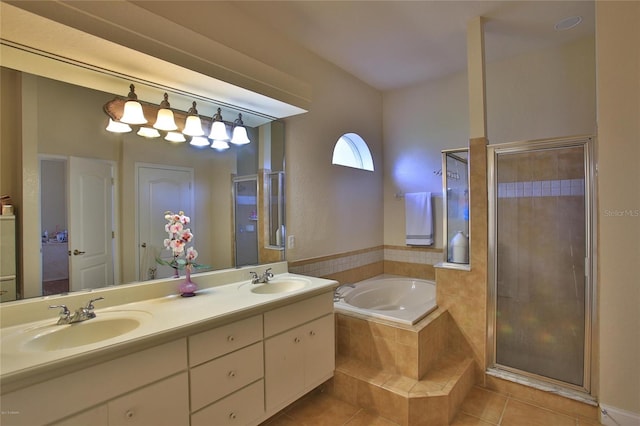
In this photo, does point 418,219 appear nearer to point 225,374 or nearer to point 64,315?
point 225,374

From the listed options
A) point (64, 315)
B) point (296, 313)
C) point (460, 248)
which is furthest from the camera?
point (460, 248)

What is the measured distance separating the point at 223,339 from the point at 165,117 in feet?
4.55

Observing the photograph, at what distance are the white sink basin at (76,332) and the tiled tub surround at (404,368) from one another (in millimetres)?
1480

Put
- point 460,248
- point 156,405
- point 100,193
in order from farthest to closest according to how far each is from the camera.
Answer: point 460,248 → point 100,193 → point 156,405

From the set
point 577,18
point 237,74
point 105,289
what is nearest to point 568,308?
point 577,18

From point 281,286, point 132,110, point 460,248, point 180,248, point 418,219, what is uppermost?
point 132,110

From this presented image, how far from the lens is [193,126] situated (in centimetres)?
207

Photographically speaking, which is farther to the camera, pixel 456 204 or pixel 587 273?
pixel 456 204

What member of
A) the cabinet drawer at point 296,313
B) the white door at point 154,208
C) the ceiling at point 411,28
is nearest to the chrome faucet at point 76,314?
the white door at point 154,208

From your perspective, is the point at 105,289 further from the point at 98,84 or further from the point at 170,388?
the point at 98,84

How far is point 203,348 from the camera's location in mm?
1465

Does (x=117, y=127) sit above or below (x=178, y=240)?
above

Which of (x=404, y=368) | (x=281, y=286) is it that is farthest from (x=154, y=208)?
(x=404, y=368)

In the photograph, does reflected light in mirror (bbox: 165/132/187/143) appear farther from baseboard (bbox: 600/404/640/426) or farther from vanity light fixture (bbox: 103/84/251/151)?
baseboard (bbox: 600/404/640/426)
